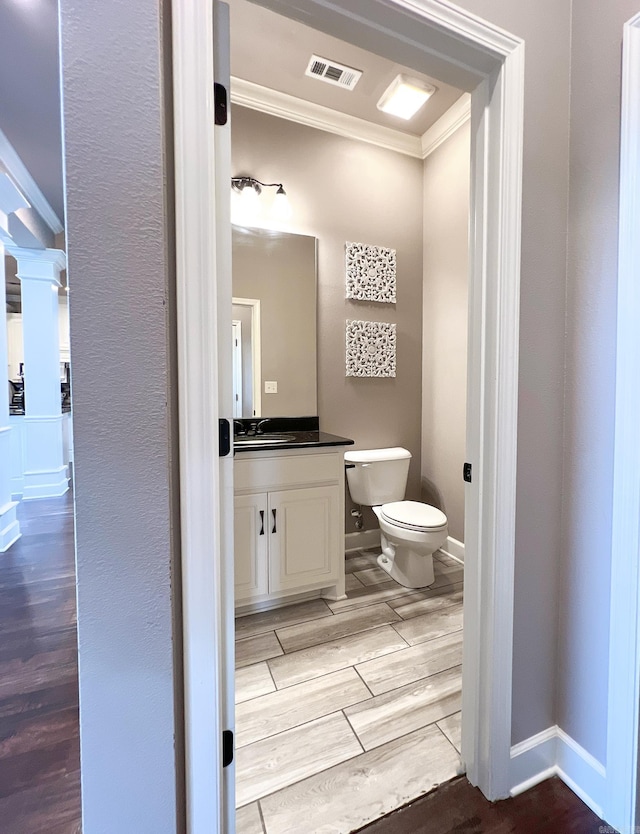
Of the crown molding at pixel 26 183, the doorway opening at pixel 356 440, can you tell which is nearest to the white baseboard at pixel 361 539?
the doorway opening at pixel 356 440

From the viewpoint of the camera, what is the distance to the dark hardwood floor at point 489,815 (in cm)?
96

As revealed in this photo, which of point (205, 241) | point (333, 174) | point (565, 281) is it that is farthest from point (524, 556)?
point (333, 174)

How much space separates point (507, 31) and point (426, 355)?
1.84 meters

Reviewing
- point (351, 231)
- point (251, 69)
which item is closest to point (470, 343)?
point (351, 231)

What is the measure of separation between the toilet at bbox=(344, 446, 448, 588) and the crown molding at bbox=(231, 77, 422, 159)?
2.07 m

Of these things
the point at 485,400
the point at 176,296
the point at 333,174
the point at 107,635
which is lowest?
the point at 107,635

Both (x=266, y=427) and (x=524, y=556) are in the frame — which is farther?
(x=266, y=427)

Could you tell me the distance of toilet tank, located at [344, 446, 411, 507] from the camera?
234 cm

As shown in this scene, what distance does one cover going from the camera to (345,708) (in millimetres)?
1331

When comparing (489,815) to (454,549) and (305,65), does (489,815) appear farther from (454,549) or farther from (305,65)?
(305,65)

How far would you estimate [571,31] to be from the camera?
104 centimetres

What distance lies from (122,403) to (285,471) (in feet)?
4.16

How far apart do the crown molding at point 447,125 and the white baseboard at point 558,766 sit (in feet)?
9.23

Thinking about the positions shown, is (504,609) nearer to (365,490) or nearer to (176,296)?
(176,296)
